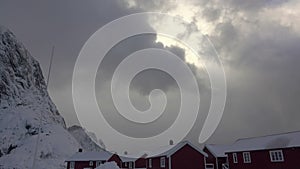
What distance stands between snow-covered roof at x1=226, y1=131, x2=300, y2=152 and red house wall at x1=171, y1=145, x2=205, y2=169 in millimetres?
6030

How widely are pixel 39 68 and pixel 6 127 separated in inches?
2342

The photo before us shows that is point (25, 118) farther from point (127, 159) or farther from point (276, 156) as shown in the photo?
point (276, 156)

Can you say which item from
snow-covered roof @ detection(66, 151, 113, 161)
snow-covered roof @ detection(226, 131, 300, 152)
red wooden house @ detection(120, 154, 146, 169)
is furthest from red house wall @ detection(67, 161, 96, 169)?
snow-covered roof @ detection(226, 131, 300, 152)

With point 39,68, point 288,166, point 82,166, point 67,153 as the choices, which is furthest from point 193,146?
point 39,68

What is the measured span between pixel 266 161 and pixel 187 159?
457 inches

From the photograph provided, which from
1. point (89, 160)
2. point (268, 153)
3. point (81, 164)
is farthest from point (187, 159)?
point (81, 164)

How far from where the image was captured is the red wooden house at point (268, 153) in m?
35.4

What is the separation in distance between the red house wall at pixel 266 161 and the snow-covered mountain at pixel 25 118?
39746 mm

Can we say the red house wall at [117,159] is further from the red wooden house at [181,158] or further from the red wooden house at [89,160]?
the red wooden house at [181,158]

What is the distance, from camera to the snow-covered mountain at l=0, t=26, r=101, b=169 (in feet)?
255

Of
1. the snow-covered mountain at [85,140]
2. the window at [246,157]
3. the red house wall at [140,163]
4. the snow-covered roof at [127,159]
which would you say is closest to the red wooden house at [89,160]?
the snow-covered roof at [127,159]

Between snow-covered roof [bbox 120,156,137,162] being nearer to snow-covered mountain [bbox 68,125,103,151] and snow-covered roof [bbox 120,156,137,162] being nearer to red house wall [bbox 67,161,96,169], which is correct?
red house wall [bbox 67,161,96,169]

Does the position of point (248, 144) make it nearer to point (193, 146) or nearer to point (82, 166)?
point (193, 146)

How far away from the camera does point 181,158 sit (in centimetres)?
4266
